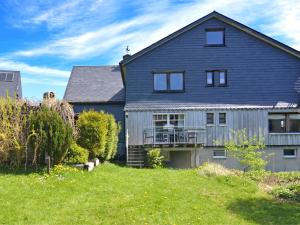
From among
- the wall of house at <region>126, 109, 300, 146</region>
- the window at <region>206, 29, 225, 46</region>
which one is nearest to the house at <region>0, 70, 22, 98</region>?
the wall of house at <region>126, 109, 300, 146</region>

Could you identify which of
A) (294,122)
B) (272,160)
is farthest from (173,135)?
(294,122)

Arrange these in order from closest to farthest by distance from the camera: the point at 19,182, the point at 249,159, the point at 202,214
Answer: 1. the point at 202,214
2. the point at 19,182
3. the point at 249,159

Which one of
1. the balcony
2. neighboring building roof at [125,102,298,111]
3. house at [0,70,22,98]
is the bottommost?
the balcony

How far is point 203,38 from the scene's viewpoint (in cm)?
2770

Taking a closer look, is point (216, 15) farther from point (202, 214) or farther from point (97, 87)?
point (202, 214)

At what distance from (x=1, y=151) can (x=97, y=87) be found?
16.7m

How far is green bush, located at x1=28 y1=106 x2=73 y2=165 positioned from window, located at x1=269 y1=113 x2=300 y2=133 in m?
16.0

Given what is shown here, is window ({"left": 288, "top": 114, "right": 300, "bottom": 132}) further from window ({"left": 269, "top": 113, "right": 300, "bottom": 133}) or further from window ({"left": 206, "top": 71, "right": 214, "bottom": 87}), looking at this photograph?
window ({"left": 206, "top": 71, "right": 214, "bottom": 87})

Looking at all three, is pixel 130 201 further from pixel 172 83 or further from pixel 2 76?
pixel 2 76

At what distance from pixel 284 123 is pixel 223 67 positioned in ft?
17.5

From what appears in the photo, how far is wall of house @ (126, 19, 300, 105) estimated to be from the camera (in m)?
27.4

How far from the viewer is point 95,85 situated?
32.1 metres

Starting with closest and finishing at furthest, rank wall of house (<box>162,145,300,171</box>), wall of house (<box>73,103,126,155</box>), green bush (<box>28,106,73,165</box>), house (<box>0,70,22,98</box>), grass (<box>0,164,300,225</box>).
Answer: grass (<box>0,164,300,225</box>) → green bush (<box>28,106,73,165</box>) → wall of house (<box>162,145,300,171</box>) → wall of house (<box>73,103,126,155</box>) → house (<box>0,70,22,98</box>)

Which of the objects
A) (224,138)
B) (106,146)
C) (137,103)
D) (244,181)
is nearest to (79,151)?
(106,146)
